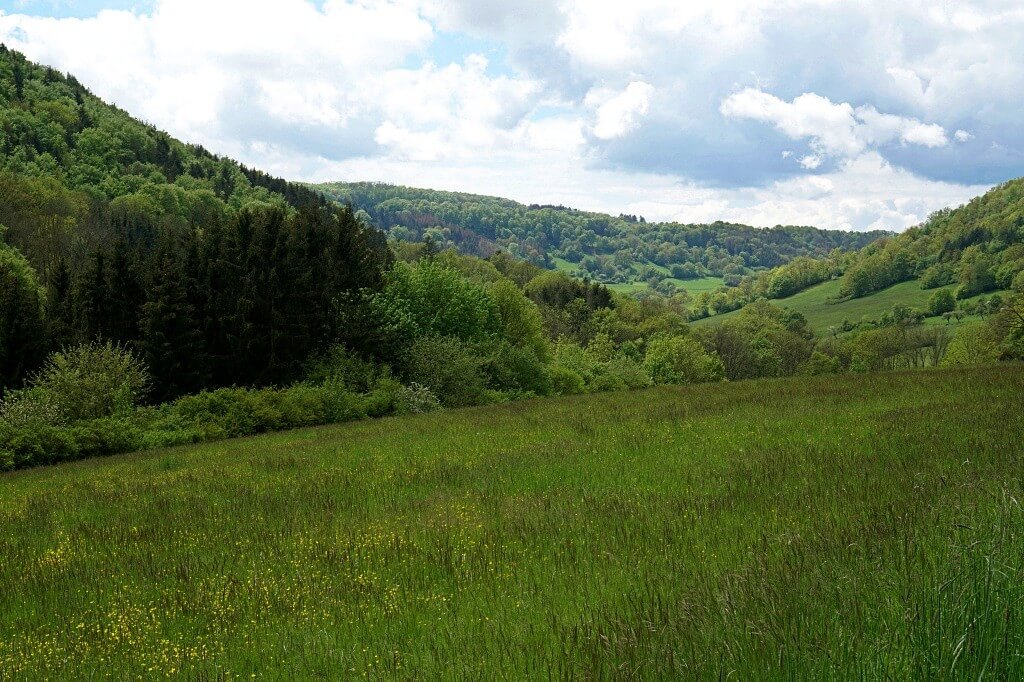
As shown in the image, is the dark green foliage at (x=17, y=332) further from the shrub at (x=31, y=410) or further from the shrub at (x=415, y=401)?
the shrub at (x=415, y=401)

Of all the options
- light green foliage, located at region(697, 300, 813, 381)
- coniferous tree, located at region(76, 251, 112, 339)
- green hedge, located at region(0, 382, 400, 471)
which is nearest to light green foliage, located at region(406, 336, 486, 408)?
green hedge, located at region(0, 382, 400, 471)

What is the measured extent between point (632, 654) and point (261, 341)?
36.0 m

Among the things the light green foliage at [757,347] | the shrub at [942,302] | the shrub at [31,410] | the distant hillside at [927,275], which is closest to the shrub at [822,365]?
the light green foliage at [757,347]

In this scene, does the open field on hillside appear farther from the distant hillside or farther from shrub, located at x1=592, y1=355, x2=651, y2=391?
shrub, located at x1=592, y1=355, x2=651, y2=391

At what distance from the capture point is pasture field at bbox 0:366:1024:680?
4.21 meters

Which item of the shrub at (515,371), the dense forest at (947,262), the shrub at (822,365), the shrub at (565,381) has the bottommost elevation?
the shrub at (822,365)

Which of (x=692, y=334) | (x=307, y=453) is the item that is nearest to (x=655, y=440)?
(x=307, y=453)

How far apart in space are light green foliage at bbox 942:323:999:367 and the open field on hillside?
39069 mm

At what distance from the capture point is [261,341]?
3772cm

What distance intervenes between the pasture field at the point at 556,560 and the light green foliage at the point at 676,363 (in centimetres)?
6374

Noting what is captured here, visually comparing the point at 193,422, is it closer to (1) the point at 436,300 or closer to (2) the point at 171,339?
(2) the point at 171,339

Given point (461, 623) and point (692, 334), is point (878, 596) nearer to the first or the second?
point (461, 623)

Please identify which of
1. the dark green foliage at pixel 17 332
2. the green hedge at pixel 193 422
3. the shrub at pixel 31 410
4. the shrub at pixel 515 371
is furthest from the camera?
the shrub at pixel 515 371

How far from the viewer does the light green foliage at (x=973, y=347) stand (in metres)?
70.9
